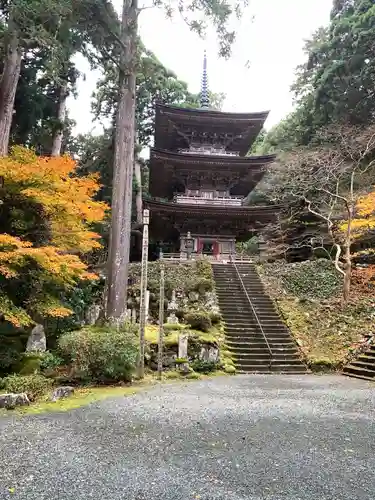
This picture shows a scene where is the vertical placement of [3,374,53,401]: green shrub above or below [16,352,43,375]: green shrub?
below

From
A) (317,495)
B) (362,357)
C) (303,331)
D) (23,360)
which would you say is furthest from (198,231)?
(317,495)

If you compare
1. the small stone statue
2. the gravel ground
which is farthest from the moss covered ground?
the gravel ground

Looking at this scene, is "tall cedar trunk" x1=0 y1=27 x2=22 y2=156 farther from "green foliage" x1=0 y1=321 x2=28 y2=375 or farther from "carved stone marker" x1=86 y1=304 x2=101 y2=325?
"carved stone marker" x1=86 y1=304 x2=101 y2=325

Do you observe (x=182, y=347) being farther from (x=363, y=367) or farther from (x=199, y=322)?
(x=363, y=367)

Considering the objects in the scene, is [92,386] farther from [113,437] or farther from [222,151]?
[222,151]

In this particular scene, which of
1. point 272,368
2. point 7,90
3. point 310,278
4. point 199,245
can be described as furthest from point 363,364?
point 199,245

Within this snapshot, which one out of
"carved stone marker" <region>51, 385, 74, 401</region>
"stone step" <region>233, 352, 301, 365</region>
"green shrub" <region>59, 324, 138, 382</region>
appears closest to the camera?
"carved stone marker" <region>51, 385, 74, 401</region>

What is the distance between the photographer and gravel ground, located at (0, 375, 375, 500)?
8.61 feet

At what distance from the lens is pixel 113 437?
3797 mm

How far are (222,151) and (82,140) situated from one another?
943cm

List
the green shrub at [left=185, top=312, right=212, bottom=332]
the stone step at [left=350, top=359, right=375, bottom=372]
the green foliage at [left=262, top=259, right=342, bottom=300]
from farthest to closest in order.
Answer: the green foliage at [left=262, top=259, right=342, bottom=300]
the green shrub at [left=185, top=312, right=212, bottom=332]
the stone step at [left=350, top=359, right=375, bottom=372]

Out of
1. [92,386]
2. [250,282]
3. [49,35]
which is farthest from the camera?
[250,282]

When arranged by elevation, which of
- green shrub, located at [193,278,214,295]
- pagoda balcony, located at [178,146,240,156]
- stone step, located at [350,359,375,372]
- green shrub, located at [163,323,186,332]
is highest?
pagoda balcony, located at [178,146,240,156]

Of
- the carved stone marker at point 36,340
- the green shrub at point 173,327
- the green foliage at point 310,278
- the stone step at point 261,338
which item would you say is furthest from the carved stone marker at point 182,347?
the green foliage at point 310,278
